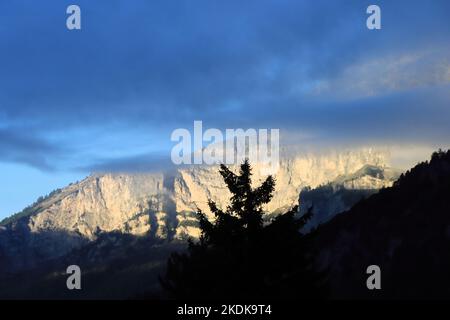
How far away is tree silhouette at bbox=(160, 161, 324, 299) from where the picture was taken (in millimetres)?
52562

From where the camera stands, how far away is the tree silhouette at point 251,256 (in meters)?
52.6

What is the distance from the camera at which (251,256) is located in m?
53.1

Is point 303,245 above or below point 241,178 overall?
below
